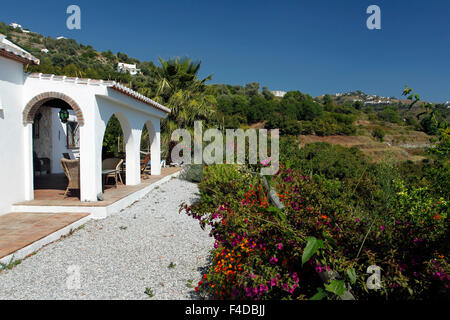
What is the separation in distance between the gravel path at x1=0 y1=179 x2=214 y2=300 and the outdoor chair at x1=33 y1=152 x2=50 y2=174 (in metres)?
6.41

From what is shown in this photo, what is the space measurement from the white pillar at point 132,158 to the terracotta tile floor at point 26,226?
306 cm

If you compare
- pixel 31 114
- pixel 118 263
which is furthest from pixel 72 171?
pixel 118 263

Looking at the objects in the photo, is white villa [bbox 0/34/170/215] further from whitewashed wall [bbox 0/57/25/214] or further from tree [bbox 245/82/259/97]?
tree [bbox 245/82/259/97]

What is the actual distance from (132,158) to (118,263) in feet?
17.3

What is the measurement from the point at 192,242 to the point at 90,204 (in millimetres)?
2668

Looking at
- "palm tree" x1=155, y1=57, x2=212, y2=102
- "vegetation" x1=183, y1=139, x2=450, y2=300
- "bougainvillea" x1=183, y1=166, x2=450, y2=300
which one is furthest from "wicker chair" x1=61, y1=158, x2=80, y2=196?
"palm tree" x1=155, y1=57, x2=212, y2=102

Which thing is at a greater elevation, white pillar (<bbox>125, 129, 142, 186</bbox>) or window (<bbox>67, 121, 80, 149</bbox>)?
window (<bbox>67, 121, 80, 149</bbox>)

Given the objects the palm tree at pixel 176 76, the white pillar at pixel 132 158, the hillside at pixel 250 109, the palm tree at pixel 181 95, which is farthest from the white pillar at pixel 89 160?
the palm tree at pixel 176 76

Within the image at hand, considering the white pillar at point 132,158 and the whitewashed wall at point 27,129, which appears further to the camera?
the white pillar at point 132,158

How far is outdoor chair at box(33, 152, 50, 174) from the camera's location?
34.6ft

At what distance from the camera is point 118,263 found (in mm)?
3953

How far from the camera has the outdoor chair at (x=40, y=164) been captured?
10.5m

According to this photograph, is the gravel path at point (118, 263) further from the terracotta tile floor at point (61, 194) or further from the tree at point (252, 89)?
the tree at point (252, 89)
